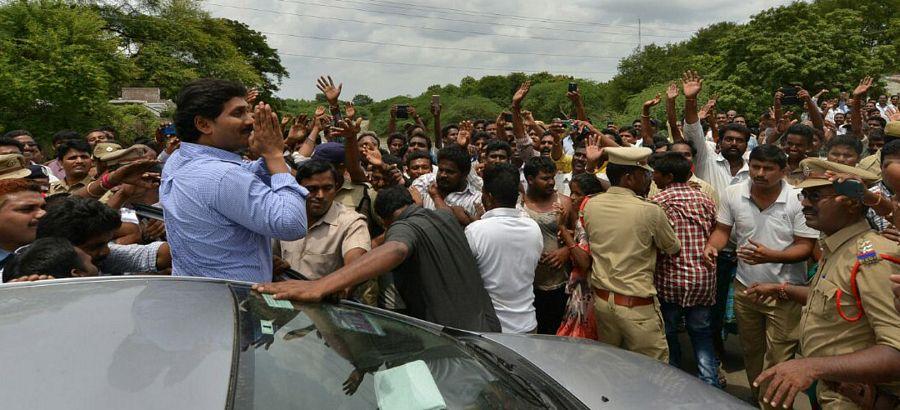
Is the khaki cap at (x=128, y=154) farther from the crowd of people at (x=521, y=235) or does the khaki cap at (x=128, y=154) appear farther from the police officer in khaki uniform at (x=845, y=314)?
the police officer in khaki uniform at (x=845, y=314)

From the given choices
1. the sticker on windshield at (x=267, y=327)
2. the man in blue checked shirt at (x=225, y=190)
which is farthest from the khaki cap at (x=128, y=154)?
the sticker on windshield at (x=267, y=327)

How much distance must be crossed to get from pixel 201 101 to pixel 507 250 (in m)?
1.72

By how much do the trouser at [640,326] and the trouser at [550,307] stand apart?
53 cm

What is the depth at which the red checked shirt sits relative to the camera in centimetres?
377

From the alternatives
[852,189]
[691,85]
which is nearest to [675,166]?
[852,189]

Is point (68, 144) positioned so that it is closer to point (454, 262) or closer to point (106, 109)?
point (454, 262)

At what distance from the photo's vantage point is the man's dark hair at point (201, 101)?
2134mm

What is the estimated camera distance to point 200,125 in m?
2.15

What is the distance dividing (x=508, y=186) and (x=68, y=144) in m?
3.86

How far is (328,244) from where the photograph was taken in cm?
317

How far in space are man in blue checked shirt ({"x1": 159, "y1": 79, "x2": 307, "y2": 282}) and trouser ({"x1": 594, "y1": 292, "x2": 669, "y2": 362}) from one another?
2106mm

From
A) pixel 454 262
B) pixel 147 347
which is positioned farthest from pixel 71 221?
pixel 454 262

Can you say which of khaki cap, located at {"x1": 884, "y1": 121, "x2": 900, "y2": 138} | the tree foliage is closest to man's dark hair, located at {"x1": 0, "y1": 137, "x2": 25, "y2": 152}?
khaki cap, located at {"x1": 884, "y1": 121, "x2": 900, "y2": 138}

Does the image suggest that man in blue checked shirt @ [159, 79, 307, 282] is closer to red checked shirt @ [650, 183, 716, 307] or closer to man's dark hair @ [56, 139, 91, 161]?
red checked shirt @ [650, 183, 716, 307]
